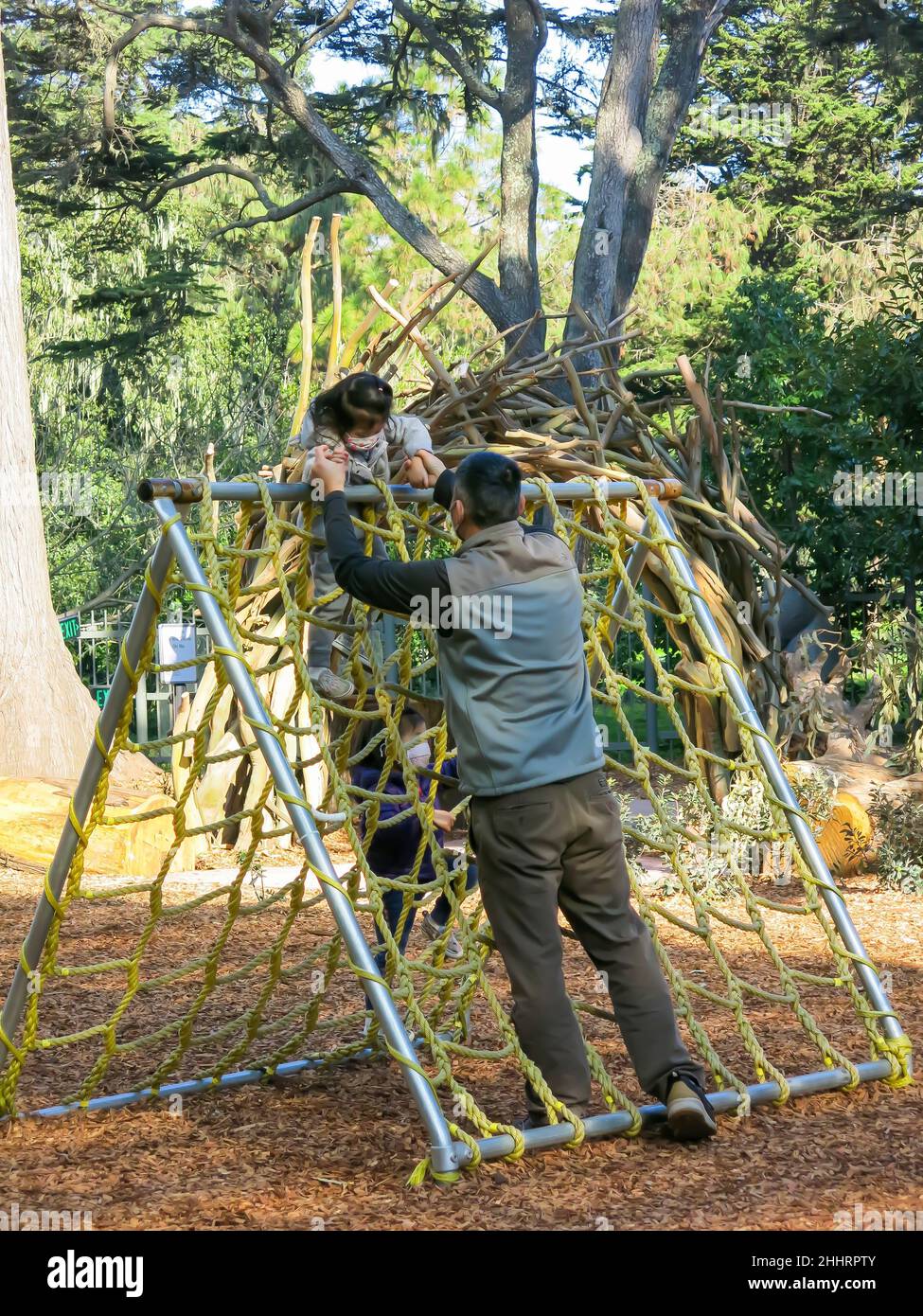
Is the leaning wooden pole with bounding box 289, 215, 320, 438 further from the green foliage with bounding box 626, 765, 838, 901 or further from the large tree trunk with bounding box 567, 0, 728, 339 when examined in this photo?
the large tree trunk with bounding box 567, 0, 728, 339

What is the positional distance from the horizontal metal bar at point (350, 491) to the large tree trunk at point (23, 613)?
6.34 meters

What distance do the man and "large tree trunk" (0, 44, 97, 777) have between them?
6.83m

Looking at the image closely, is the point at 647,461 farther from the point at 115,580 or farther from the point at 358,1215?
the point at 115,580

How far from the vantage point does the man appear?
3473 millimetres

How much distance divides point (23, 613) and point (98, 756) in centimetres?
678

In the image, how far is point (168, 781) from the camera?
9844mm

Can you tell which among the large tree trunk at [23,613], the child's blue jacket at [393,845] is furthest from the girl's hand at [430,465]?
the large tree trunk at [23,613]

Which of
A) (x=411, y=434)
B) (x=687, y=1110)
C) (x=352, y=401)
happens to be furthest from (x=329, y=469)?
(x=687, y=1110)

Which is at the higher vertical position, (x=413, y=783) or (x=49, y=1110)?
(x=413, y=783)

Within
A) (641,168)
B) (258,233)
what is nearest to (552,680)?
(641,168)

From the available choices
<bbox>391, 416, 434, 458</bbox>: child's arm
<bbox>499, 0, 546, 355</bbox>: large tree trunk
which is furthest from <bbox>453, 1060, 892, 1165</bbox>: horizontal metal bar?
<bbox>499, 0, 546, 355</bbox>: large tree trunk

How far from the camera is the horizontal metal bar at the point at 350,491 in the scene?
3.71 meters

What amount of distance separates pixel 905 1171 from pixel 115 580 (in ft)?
41.6

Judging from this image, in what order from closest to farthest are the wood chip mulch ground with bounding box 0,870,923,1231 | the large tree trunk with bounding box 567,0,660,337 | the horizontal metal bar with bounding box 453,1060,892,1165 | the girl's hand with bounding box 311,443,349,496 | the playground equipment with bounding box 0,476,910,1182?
the wood chip mulch ground with bounding box 0,870,923,1231 < the horizontal metal bar with bounding box 453,1060,892,1165 < the playground equipment with bounding box 0,476,910,1182 < the girl's hand with bounding box 311,443,349,496 < the large tree trunk with bounding box 567,0,660,337
